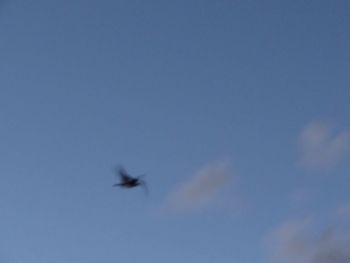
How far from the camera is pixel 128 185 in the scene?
2858 cm
